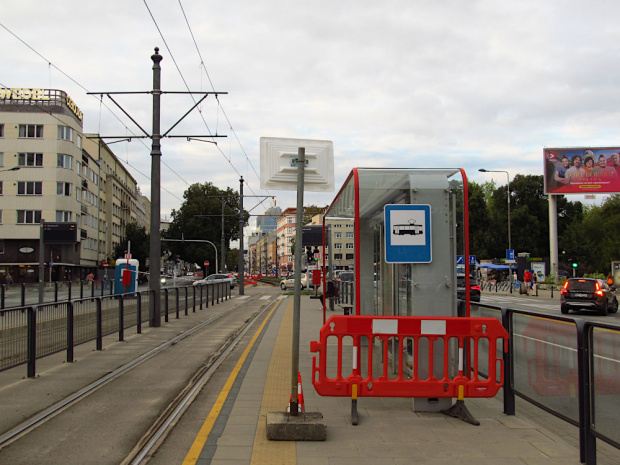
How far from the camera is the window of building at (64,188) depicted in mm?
54719

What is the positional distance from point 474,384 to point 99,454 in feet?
12.1

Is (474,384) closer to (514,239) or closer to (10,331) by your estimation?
(10,331)

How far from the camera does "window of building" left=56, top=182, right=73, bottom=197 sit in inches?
2154

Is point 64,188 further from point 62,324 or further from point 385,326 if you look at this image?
point 385,326

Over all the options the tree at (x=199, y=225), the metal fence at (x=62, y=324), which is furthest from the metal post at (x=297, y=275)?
the tree at (x=199, y=225)

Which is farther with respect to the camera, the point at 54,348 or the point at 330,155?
the point at 54,348

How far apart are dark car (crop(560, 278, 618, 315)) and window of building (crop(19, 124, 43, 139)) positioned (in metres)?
47.9

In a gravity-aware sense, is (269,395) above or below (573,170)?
below

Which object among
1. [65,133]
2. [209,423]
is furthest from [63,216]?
[209,423]

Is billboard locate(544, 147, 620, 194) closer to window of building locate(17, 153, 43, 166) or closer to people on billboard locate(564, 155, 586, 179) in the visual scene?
people on billboard locate(564, 155, 586, 179)

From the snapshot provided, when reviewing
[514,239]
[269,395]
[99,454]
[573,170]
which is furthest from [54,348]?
[514,239]

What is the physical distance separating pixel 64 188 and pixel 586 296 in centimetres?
4746

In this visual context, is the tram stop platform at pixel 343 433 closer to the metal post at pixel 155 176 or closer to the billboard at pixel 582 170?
the metal post at pixel 155 176

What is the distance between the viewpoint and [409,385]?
5.98 m
